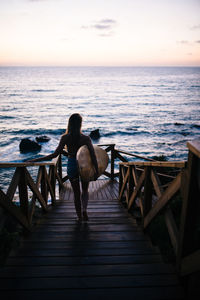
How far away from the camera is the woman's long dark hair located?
3687 millimetres

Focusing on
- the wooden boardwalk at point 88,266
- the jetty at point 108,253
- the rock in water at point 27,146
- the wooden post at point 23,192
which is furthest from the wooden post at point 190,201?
the rock in water at point 27,146

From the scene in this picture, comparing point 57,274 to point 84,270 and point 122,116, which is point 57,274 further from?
point 122,116

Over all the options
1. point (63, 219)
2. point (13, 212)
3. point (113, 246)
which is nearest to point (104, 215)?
point (63, 219)

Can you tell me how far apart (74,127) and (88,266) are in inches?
77.8

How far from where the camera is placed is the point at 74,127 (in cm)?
371

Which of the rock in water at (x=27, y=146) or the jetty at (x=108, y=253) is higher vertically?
the jetty at (x=108, y=253)

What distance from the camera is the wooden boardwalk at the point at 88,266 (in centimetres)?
214

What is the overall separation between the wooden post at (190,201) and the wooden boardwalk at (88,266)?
41 centimetres

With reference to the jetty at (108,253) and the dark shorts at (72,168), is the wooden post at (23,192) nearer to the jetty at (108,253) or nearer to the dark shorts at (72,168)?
the jetty at (108,253)

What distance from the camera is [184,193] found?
204 cm

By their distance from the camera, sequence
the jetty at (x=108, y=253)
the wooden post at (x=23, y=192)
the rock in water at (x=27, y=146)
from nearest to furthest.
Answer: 1. the jetty at (x=108, y=253)
2. the wooden post at (x=23, y=192)
3. the rock in water at (x=27, y=146)

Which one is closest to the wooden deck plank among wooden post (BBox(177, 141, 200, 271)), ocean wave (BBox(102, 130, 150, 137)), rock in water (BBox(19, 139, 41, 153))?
wooden post (BBox(177, 141, 200, 271))

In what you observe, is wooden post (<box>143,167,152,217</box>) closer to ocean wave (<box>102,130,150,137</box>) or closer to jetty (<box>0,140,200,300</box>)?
jetty (<box>0,140,200,300</box>)

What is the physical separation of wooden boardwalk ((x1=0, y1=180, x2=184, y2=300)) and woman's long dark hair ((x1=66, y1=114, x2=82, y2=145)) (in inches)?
55.1
